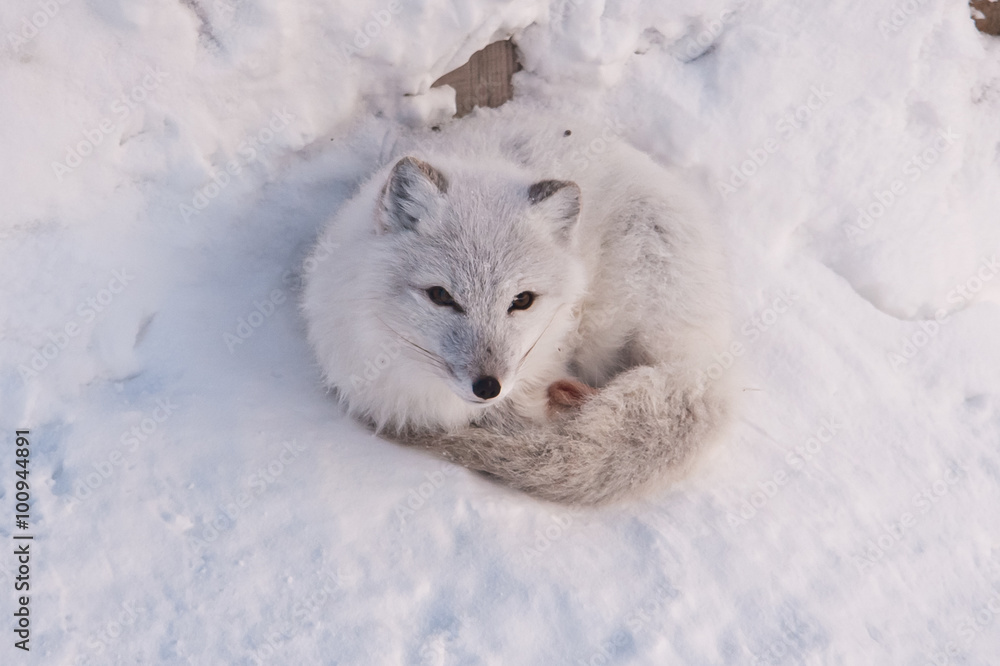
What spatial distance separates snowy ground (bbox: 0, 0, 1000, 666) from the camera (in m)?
1.96

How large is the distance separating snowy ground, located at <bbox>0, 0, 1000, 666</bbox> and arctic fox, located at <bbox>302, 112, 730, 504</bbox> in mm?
194

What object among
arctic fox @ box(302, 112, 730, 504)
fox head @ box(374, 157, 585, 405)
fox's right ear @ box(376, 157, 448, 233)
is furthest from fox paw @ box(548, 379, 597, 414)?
fox's right ear @ box(376, 157, 448, 233)

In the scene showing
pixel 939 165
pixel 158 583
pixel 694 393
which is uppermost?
pixel 939 165

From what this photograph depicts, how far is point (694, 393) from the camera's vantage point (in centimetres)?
243

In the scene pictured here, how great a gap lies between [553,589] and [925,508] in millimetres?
1527

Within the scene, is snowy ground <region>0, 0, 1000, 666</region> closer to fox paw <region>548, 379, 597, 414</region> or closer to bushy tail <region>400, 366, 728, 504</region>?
bushy tail <region>400, 366, 728, 504</region>

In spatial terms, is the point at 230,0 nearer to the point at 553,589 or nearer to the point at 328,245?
the point at 328,245

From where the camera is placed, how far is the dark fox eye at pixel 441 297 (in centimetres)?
210

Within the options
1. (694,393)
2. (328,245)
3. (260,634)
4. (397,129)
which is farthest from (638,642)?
(397,129)

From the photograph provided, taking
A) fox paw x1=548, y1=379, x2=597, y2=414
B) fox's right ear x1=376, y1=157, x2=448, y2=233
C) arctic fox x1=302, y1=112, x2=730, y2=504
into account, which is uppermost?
fox's right ear x1=376, y1=157, x2=448, y2=233

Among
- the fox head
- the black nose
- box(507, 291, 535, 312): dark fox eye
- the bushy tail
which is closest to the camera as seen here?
the black nose

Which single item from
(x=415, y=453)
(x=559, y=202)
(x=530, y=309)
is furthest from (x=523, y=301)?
(x=415, y=453)

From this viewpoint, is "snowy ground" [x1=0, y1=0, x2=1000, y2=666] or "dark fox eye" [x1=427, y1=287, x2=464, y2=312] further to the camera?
"dark fox eye" [x1=427, y1=287, x2=464, y2=312]

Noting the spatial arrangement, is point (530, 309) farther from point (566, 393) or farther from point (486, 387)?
point (566, 393)
